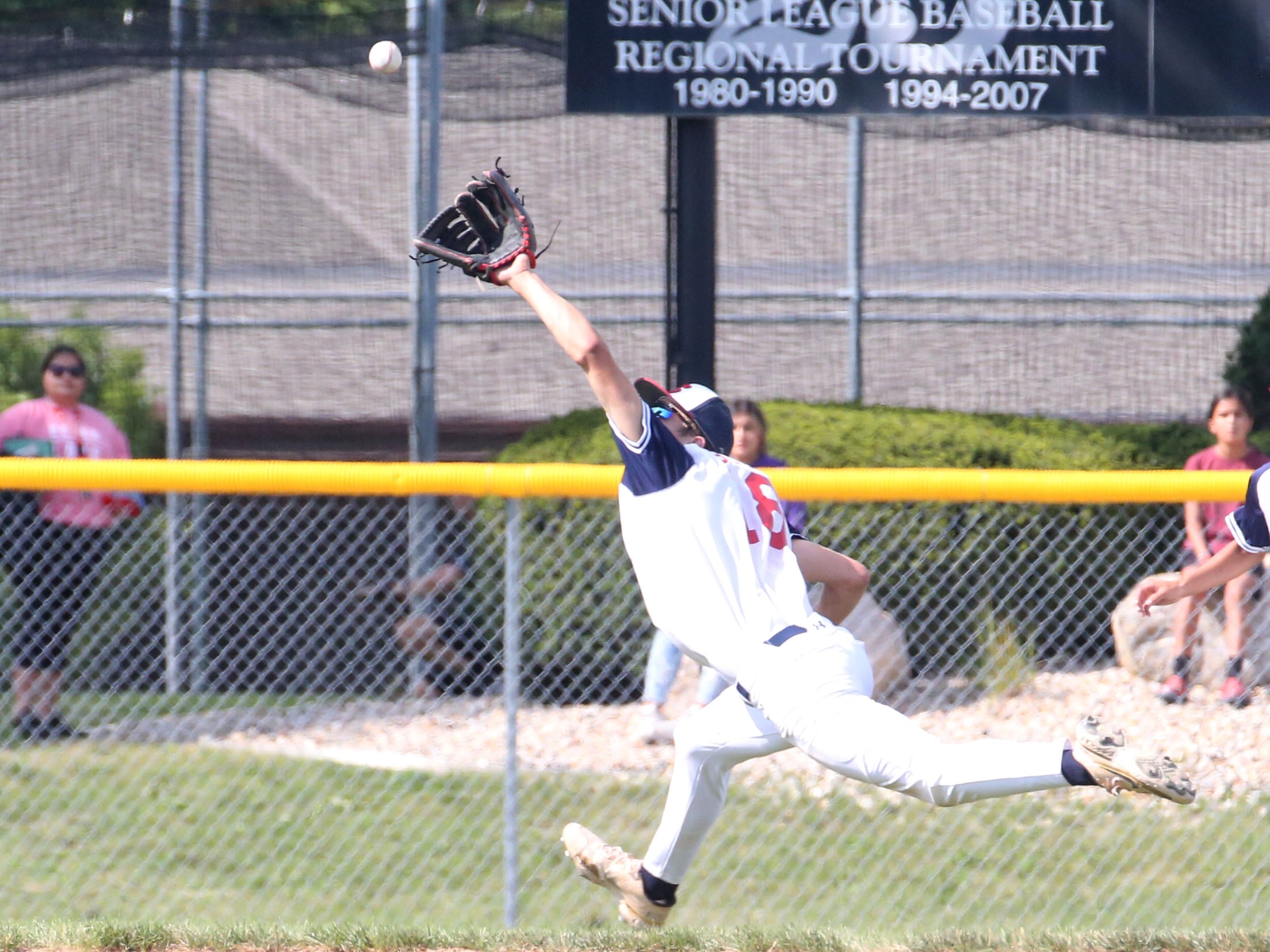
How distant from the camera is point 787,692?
352 cm

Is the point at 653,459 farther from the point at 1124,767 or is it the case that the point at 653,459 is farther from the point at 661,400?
the point at 1124,767

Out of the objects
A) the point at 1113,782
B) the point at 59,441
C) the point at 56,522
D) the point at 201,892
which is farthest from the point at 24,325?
the point at 1113,782

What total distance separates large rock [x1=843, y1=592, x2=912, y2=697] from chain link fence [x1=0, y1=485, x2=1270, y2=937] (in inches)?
0.9

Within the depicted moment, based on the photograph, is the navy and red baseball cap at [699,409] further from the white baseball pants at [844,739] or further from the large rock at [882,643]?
the large rock at [882,643]

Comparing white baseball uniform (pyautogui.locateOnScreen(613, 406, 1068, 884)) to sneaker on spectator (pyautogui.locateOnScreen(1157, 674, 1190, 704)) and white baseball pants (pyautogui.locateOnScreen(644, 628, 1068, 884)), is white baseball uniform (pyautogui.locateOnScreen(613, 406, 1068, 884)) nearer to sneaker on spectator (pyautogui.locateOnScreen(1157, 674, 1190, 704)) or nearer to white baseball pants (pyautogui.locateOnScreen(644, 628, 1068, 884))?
white baseball pants (pyautogui.locateOnScreen(644, 628, 1068, 884))

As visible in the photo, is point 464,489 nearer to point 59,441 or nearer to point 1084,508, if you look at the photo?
point 59,441

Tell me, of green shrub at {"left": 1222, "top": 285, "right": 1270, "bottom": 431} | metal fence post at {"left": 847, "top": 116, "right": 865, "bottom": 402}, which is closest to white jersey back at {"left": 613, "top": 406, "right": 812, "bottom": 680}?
metal fence post at {"left": 847, "top": 116, "right": 865, "bottom": 402}

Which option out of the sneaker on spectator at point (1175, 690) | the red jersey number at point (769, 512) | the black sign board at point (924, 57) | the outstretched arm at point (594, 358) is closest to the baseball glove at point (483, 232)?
the outstretched arm at point (594, 358)

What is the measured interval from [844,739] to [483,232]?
1.51 meters

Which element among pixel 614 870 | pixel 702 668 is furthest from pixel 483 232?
pixel 702 668

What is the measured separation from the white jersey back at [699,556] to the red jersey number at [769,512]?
0.06 metres

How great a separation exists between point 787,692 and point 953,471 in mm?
1376

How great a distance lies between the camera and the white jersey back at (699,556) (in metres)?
3.60

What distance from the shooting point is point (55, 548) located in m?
5.71
